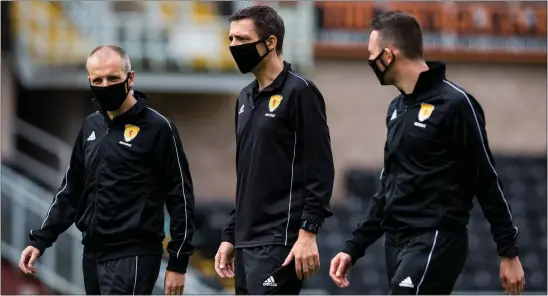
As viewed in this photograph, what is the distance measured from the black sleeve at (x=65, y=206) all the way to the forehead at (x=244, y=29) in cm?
126

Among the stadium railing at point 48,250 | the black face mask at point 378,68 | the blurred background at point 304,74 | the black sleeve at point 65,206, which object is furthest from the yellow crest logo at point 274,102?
the blurred background at point 304,74

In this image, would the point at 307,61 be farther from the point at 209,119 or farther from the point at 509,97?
the point at 509,97

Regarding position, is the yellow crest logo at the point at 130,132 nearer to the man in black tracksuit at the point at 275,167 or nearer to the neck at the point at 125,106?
the neck at the point at 125,106

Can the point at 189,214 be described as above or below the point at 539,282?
above

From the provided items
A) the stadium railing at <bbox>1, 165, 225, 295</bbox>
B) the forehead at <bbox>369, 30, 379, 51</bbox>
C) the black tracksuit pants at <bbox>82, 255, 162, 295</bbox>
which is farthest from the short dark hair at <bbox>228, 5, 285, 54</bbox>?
the stadium railing at <bbox>1, 165, 225, 295</bbox>

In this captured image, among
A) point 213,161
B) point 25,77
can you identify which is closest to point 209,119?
point 213,161

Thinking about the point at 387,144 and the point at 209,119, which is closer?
the point at 387,144

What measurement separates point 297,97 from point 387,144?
0.57m

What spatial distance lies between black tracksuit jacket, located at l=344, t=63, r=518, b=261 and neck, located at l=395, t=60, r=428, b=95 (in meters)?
0.05

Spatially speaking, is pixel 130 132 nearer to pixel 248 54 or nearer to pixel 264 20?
pixel 248 54

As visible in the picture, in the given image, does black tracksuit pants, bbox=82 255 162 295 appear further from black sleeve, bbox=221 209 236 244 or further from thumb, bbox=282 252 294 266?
thumb, bbox=282 252 294 266

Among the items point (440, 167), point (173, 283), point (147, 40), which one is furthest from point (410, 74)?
point (147, 40)

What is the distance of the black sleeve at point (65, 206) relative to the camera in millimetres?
6766

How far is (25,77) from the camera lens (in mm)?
16844
